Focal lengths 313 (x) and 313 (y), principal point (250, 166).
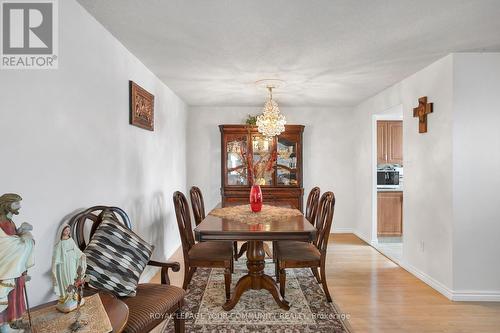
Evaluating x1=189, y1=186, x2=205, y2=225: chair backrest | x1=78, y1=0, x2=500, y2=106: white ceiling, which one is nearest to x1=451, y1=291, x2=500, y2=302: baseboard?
x1=78, y1=0, x2=500, y2=106: white ceiling

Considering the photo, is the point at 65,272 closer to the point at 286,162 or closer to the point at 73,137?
the point at 73,137

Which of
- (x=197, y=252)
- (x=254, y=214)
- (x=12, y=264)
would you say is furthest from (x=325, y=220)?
(x=12, y=264)

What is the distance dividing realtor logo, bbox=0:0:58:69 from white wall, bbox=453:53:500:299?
331cm

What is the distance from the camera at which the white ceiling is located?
81.3 inches

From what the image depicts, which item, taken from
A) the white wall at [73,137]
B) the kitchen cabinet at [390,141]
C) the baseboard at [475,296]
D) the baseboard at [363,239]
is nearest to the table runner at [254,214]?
the white wall at [73,137]

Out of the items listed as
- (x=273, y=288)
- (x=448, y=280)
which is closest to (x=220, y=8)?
(x=273, y=288)

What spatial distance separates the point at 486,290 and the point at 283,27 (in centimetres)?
303

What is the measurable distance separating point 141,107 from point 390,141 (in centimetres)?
434

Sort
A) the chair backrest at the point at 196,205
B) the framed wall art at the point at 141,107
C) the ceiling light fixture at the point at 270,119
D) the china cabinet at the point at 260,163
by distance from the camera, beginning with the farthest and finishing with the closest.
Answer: the china cabinet at the point at 260,163, the ceiling light fixture at the point at 270,119, the chair backrest at the point at 196,205, the framed wall art at the point at 141,107

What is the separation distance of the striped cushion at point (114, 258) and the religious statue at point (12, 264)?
55 cm

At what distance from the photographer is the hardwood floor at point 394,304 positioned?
2.47 metres

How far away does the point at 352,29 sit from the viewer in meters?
2.40

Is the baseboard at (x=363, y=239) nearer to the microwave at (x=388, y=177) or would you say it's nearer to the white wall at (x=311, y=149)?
the white wall at (x=311, y=149)

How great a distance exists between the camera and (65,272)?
4.64ft
